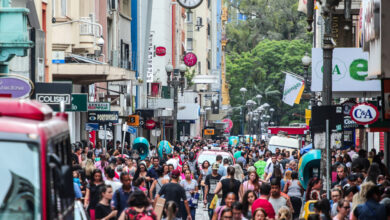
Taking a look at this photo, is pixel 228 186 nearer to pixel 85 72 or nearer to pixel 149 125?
pixel 85 72

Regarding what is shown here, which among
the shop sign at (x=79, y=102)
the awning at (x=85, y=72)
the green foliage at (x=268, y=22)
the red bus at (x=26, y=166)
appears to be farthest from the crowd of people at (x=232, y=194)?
the green foliage at (x=268, y=22)

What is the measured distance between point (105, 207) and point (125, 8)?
36481 millimetres

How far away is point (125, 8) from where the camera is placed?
166 feet

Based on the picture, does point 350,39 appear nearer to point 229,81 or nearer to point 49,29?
point 49,29

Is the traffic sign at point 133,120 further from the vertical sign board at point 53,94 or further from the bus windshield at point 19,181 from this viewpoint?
the bus windshield at point 19,181

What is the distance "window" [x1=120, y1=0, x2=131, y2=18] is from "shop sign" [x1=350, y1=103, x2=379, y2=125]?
2724 cm

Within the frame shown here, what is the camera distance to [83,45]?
34.0 meters

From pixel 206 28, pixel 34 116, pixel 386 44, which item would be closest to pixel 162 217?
pixel 386 44

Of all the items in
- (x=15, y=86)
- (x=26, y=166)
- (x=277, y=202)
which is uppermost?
(x=15, y=86)

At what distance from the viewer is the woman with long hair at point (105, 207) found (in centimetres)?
1476

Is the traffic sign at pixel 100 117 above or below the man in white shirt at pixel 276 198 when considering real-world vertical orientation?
above

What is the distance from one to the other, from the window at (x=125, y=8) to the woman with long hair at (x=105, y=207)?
113 ft

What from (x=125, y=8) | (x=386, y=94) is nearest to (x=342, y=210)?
(x=386, y=94)

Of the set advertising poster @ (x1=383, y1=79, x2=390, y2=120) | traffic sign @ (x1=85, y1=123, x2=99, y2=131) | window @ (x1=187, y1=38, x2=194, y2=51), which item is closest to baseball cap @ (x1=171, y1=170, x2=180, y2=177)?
advertising poster @ (x1=383, y1=79, x2=390, y2=120)
